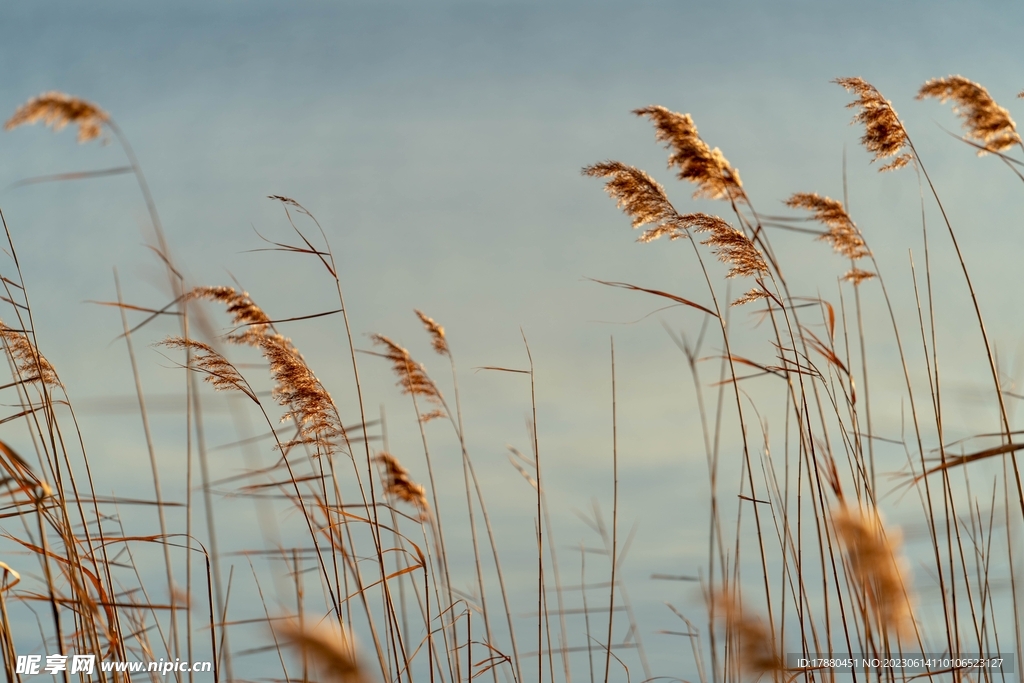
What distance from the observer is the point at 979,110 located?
286 cm

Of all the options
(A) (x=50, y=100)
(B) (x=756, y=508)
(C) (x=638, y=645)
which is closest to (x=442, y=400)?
(C) (x=638, y=645)

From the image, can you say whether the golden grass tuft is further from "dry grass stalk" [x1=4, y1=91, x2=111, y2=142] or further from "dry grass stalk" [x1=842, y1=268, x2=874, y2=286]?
"dry grass stalk" [x1=4, y1=91, x2=111, y2=142]

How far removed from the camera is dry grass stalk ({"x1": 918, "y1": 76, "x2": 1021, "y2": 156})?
283cm

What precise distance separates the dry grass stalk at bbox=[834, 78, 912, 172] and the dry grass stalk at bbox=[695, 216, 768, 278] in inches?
32.7

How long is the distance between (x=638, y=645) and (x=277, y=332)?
200 centimetres

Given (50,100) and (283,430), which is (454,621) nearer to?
(283,430)

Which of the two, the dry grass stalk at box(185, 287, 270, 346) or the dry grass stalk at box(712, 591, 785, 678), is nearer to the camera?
the dry grass stalk at box(712, 591, 785, 678)

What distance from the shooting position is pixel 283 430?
114 inches

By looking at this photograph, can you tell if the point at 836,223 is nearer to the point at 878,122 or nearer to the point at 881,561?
the point at 878,122

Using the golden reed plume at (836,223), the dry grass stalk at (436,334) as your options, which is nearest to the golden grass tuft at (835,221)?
the golden reed plume at (836,223)

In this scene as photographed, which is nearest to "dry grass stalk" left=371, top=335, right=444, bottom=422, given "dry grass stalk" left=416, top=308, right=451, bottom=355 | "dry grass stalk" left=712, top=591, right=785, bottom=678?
"dry grass stalk" left=416, top=308, right=451, bottom=355

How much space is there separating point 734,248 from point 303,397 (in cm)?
165

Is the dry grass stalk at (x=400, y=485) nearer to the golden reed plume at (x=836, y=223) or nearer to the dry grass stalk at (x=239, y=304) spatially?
the dry grass stalk at (x=239, y=304)

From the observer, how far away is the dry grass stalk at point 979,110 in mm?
2828
